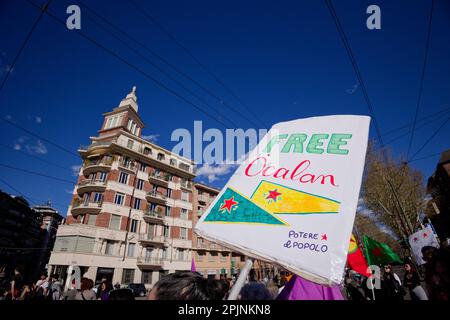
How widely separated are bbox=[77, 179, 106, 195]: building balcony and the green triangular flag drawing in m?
27.4

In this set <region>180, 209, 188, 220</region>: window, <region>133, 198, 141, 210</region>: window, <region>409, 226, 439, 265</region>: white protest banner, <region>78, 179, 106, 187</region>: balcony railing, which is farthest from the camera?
<region>180, 209, 188, 220</region>: window

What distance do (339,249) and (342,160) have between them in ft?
1.69

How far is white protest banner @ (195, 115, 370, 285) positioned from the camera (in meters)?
1.05

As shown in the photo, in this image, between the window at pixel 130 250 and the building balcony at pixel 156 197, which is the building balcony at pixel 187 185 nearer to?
the building balcony at pixel 156 197

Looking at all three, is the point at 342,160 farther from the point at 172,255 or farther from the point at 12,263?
the point at 12,263

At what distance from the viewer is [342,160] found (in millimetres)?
1287

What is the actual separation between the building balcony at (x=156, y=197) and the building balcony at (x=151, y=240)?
4.41 metres

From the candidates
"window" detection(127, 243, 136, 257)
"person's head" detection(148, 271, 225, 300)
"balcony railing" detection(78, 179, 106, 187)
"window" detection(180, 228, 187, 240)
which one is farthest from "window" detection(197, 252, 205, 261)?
"person's head" detection(148, 271, 225, 300)

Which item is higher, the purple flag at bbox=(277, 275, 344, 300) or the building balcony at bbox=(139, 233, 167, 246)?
the building balcony at bbox=(139, 233, 167, 246)

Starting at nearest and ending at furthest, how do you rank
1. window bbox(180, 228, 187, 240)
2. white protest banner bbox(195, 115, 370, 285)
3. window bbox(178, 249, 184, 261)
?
1. white protest banner bbox(195, 115, 370, 285)
2. window bbox(178, 249, 184, 261)
3. window bbox(180, 228, 187, 240)

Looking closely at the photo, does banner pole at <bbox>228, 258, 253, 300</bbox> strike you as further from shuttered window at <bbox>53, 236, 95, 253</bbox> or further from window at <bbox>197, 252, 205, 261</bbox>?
window at <bbox>197, 252, 205, 261</bbox>

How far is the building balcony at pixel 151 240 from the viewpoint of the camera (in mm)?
26484
